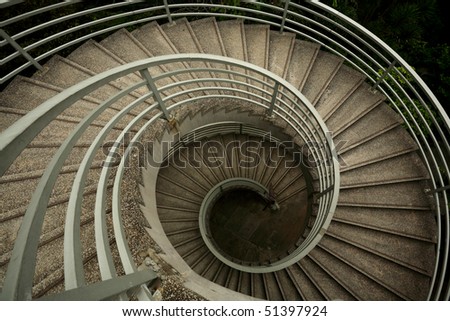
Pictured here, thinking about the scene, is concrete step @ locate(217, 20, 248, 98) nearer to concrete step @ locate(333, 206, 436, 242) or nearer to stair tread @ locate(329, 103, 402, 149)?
stair tread @ locate(329, 103, 402, 149)

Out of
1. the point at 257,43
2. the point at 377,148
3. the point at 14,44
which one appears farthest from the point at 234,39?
the point at 14,44

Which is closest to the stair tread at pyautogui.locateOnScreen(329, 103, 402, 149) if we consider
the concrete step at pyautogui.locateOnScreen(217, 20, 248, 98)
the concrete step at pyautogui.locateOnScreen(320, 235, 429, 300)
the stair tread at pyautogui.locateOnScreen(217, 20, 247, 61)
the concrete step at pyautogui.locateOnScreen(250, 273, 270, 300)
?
the concrete step at pyautogui.locateOnScreen(320, 235, 429, 300)

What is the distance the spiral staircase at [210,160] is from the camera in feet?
11.1

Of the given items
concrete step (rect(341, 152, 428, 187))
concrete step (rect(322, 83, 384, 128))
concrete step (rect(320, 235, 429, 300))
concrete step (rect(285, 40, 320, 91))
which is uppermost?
concrete step (rect(285, 40, 320, 91))

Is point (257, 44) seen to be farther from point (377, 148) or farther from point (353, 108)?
point (377, 148)

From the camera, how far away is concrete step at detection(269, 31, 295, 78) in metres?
5.68

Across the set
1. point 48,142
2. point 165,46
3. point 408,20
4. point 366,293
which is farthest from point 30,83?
point 408,20

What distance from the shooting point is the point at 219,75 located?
582 centimetres

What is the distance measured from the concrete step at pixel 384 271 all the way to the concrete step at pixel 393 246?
10 cm

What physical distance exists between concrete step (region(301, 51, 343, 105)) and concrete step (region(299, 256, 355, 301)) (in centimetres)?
306

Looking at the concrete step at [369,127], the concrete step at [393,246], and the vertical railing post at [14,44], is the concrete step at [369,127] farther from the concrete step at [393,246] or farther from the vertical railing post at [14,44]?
the vertical railing post at [14,44]

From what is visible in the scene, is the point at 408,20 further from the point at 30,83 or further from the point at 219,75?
the point at 30,83

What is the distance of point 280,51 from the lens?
229 inches

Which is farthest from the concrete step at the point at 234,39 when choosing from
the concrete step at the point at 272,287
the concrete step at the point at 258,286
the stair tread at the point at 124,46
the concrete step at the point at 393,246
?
the concrete step at the point at 258,286
